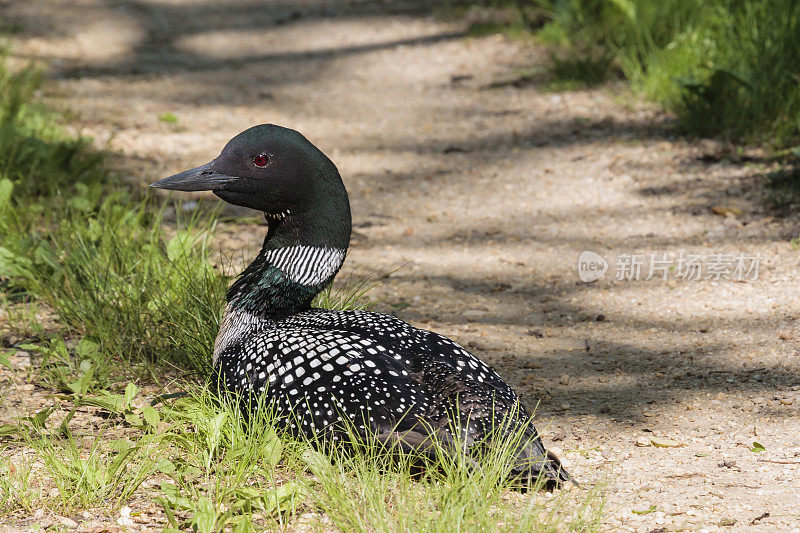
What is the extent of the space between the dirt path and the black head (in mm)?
1350

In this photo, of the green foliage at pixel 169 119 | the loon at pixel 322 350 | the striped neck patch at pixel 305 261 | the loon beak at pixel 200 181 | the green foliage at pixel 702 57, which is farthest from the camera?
the green foliage at pixel 169 119

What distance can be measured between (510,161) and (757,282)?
109 inches

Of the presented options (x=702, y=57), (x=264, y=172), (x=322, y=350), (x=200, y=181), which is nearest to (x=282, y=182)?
(x=264, y=172)

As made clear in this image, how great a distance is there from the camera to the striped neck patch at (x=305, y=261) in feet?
11.4

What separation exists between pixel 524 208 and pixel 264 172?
3464mm

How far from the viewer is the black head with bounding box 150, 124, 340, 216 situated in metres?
3.37

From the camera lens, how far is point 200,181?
3381 millimetres

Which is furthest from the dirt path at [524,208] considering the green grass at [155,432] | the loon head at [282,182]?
the loon head at [282,182]

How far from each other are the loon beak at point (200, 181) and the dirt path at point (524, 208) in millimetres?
1588

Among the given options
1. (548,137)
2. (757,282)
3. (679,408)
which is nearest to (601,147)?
(548,137)

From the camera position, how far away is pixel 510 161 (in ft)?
24.3

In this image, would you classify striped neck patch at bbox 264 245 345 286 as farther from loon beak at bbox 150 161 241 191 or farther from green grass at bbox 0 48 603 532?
green grass at bbox 0 48 603 532

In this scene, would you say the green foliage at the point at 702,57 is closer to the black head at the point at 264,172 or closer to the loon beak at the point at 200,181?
the black head at the point at 264,172

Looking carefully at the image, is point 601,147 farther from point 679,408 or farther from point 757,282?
point 679,408
